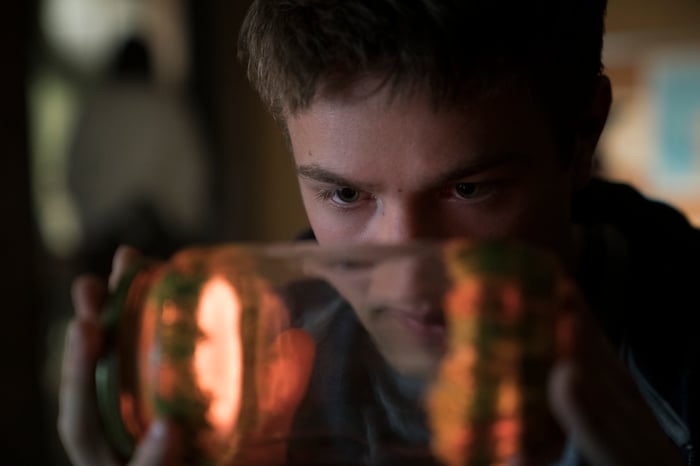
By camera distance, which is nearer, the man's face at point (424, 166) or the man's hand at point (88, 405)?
the man's hand at point (88, 405)

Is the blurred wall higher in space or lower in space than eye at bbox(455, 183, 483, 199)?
lower

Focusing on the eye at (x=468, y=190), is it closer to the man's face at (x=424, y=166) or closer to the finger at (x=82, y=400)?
the man's face at (x=424, y=166)

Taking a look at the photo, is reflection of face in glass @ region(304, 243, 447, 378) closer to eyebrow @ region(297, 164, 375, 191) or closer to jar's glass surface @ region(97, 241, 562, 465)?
jar's glass surface @ region(97, 241, 562, 465)

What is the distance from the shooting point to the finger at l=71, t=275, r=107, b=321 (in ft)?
1.68

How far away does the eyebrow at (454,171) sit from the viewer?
624 millimetres

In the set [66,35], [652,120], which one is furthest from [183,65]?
[652,120]

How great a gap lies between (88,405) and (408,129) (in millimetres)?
284

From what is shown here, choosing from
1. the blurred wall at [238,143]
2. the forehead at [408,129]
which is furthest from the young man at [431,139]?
the blurred wall at [238,143]

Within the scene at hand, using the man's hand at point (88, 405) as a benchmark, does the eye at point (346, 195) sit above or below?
above

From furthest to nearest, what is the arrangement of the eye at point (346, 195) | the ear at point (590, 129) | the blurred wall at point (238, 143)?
the blurred wall at point (238, 143) < the ear at point (590, 129) < the eye at point (346, 195)

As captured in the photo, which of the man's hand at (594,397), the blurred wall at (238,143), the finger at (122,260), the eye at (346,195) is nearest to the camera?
the man's hand at (594,397)

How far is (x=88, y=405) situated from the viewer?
0.50m

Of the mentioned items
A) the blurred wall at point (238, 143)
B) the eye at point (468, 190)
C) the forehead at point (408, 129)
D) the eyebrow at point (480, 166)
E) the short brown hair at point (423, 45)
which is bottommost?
the blurred wall at point (238, 143)

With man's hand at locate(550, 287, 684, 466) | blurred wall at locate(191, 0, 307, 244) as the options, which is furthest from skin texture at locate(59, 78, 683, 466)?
blurred wall at locate(191, 0, 307, 244)
